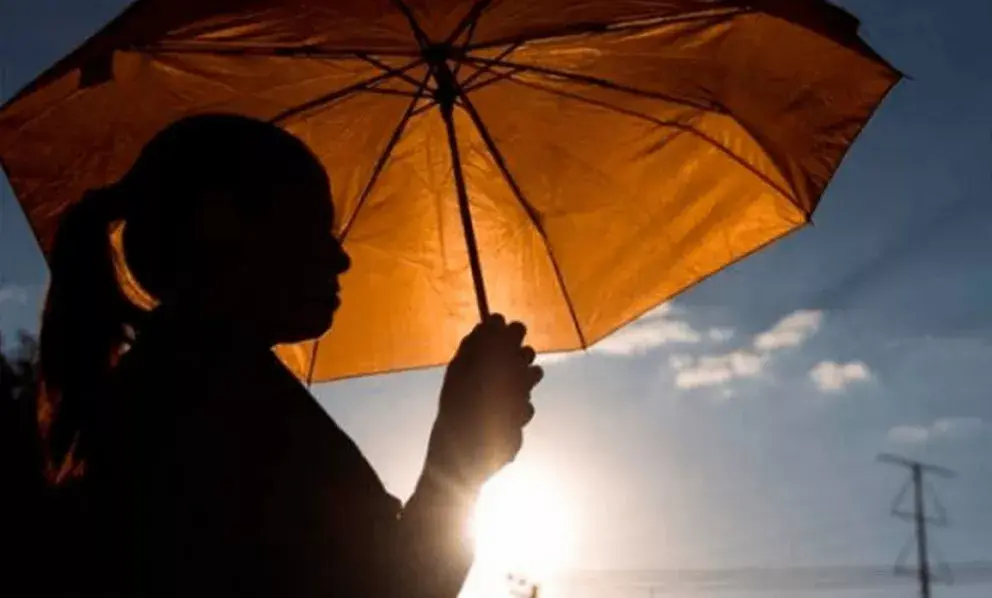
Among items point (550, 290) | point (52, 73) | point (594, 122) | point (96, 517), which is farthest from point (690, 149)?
point (96, 517)

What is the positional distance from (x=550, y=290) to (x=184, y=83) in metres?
1.38

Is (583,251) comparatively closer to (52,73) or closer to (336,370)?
(336,370)

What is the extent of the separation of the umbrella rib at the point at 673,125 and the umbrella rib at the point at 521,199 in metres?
0.16

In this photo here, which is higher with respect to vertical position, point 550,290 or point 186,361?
point 550,290

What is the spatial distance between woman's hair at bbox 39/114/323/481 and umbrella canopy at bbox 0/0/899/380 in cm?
96

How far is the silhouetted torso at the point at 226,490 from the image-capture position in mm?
1906

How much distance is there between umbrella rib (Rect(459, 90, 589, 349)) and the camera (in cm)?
425

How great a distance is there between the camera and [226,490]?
1.93 metres

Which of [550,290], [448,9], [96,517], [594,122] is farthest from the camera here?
[550,290]

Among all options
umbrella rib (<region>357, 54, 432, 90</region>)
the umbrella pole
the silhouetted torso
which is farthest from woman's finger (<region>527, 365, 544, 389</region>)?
umbrella rib (<region>357, 54, 432, 90</region>)

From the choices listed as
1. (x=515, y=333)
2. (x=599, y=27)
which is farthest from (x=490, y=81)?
(x=515, y=333)

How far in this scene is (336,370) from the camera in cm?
469

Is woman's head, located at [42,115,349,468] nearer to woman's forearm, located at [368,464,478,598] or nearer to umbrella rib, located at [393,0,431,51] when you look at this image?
woman's forearm, located at [368,464,478,598]

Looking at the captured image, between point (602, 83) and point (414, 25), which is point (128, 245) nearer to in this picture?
point (414, 25)
